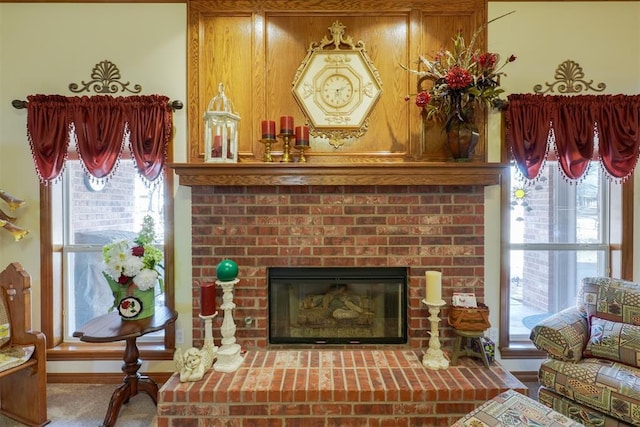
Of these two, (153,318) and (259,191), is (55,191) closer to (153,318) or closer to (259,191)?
(153,318)

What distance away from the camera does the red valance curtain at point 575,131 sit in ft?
7.33

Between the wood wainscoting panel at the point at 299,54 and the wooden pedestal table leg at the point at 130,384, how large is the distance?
131 cm

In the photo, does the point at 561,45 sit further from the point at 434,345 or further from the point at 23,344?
the point at 23,344

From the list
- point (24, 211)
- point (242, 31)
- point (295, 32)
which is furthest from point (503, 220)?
point (24, 211)

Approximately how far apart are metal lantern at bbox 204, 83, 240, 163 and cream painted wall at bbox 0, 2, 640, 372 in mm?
363

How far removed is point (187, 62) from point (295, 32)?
80 centimetres

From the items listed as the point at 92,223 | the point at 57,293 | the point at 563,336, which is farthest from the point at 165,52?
the point at 563,336

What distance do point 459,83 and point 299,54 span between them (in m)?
1.10

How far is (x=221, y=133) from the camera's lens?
2.11m

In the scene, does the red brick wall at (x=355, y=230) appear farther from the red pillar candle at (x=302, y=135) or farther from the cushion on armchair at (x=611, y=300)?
the cushion on armchair at (x=611, y=300)

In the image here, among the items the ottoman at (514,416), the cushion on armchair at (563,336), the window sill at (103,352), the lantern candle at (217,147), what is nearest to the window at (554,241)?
the cushion on armchair at (563,336)

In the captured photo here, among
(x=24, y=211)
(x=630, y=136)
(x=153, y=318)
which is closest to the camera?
(x=153, y=318)

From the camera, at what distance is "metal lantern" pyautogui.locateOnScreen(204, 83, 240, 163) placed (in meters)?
2.07

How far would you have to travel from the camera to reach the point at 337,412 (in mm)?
1812
